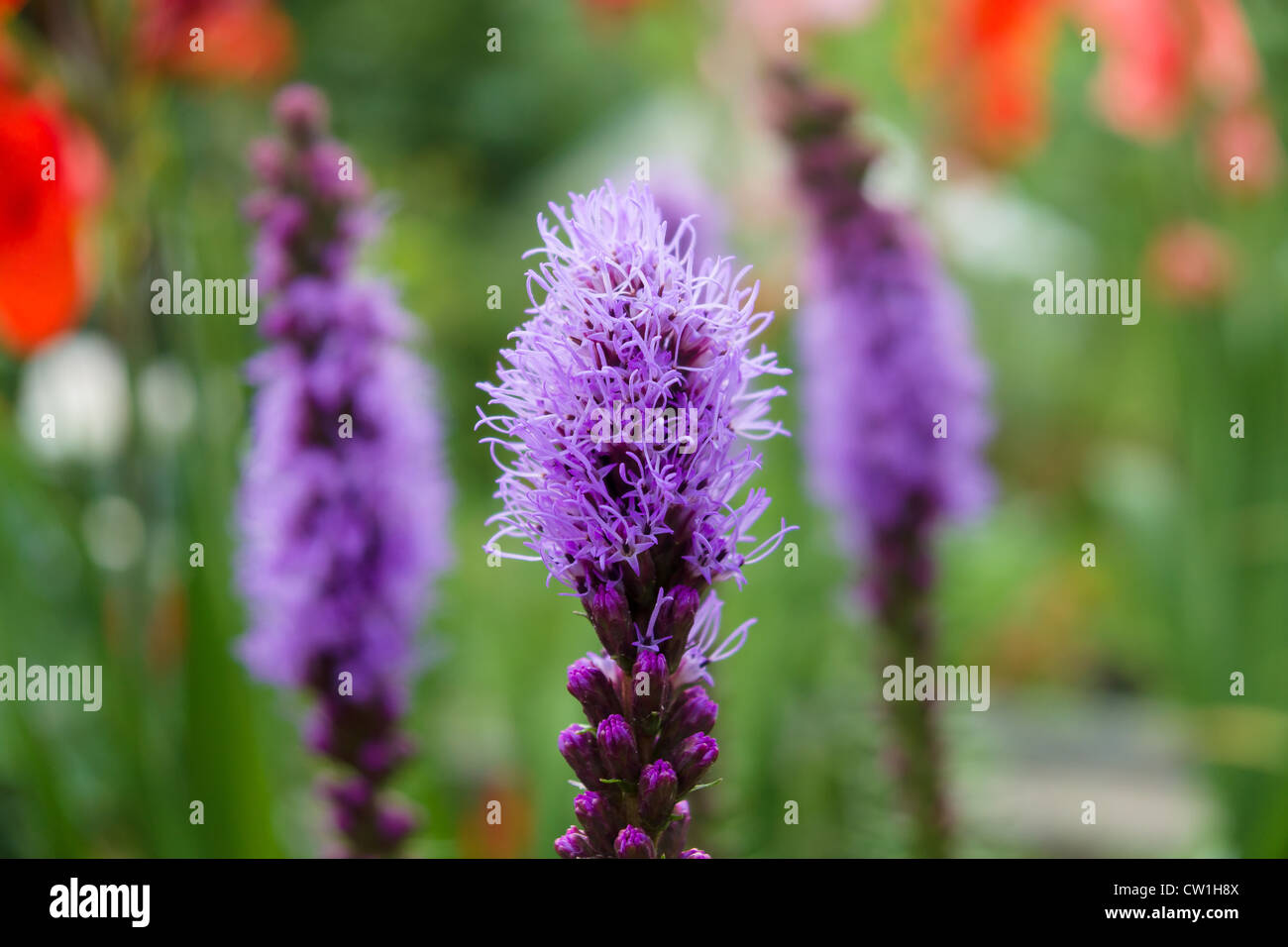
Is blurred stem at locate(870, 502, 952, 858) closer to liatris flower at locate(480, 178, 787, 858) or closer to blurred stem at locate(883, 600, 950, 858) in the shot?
blurred stem at locate(883, 600, 950, 858)

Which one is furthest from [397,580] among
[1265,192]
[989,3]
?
[1265,192]

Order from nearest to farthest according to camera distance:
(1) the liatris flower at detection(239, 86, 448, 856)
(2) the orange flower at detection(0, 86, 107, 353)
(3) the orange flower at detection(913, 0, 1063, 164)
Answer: (1) the liatris flower at detection(239, 86, 448, 856) < (2) the orange flower at detection(0, 86, 107, 353) < (3) the orange flower at detection(913, 0, 1063, 164)

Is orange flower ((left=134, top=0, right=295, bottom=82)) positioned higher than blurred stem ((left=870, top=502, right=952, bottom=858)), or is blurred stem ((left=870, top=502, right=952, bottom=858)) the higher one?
orange flower ((left=134, top=0, right=295, bottom=82))

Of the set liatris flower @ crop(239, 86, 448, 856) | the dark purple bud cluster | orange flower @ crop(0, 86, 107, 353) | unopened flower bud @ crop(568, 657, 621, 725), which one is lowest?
the dark purple bud cluster

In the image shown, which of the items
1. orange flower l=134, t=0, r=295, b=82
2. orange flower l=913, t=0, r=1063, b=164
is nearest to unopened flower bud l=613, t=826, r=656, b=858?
orange flower l=134, t=0, r=295, b=82

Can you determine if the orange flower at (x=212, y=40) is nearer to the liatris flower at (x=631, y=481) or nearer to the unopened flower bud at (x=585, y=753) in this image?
the liatris flower at (x=631, y=481)

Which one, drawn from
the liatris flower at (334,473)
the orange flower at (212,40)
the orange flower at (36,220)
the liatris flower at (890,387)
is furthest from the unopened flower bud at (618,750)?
the orange flower at (212,40)

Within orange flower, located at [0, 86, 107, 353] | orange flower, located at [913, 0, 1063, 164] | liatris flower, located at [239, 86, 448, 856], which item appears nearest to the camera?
liatris flower, located at [239, 86, 448, 856]
